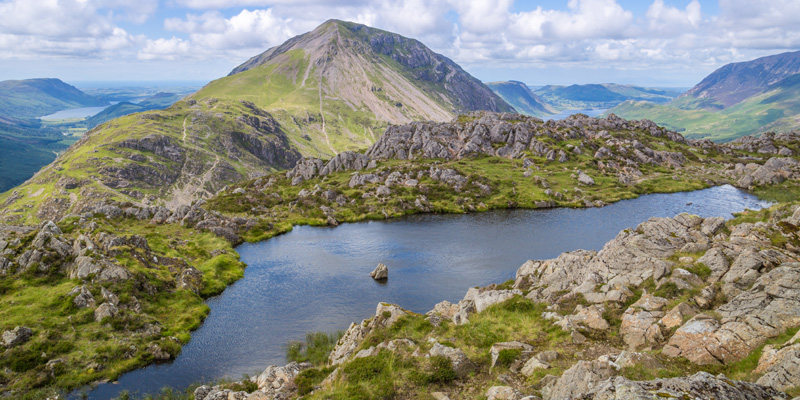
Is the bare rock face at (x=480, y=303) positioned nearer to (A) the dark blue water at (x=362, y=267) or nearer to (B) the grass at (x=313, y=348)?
(B) the grass at (x=313, y=348)

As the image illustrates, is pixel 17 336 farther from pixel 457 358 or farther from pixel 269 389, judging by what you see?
pixel 457 358

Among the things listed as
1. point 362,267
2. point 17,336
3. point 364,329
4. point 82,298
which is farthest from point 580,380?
point 82,298

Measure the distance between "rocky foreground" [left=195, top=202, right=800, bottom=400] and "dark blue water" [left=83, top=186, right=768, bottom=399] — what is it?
18577mm

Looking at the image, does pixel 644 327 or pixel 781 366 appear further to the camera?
pixel 644 327

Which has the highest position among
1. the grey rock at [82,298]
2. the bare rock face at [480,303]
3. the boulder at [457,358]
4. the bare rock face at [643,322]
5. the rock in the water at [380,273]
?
the bare rock face at [643,322]

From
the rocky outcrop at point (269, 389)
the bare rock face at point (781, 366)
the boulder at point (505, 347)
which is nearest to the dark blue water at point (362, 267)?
the rocky outcrop at point (269, 389)

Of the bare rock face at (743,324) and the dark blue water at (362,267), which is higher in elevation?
the bare rock face at (743,324)

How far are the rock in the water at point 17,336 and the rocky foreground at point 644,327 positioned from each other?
115 ft

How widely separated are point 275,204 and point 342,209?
98.1 feet

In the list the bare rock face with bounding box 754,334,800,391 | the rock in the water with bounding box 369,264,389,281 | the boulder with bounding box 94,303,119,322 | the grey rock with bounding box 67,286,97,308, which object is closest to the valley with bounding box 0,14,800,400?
the bare rock face with bounding box 754,334,800,391

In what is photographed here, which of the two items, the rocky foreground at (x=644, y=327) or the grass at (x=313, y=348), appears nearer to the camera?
the rocky foreground at (x=644, y=327)

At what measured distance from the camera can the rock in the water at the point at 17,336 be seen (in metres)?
56.6

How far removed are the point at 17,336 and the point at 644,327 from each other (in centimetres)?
8121

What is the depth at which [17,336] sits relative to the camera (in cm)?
5753
